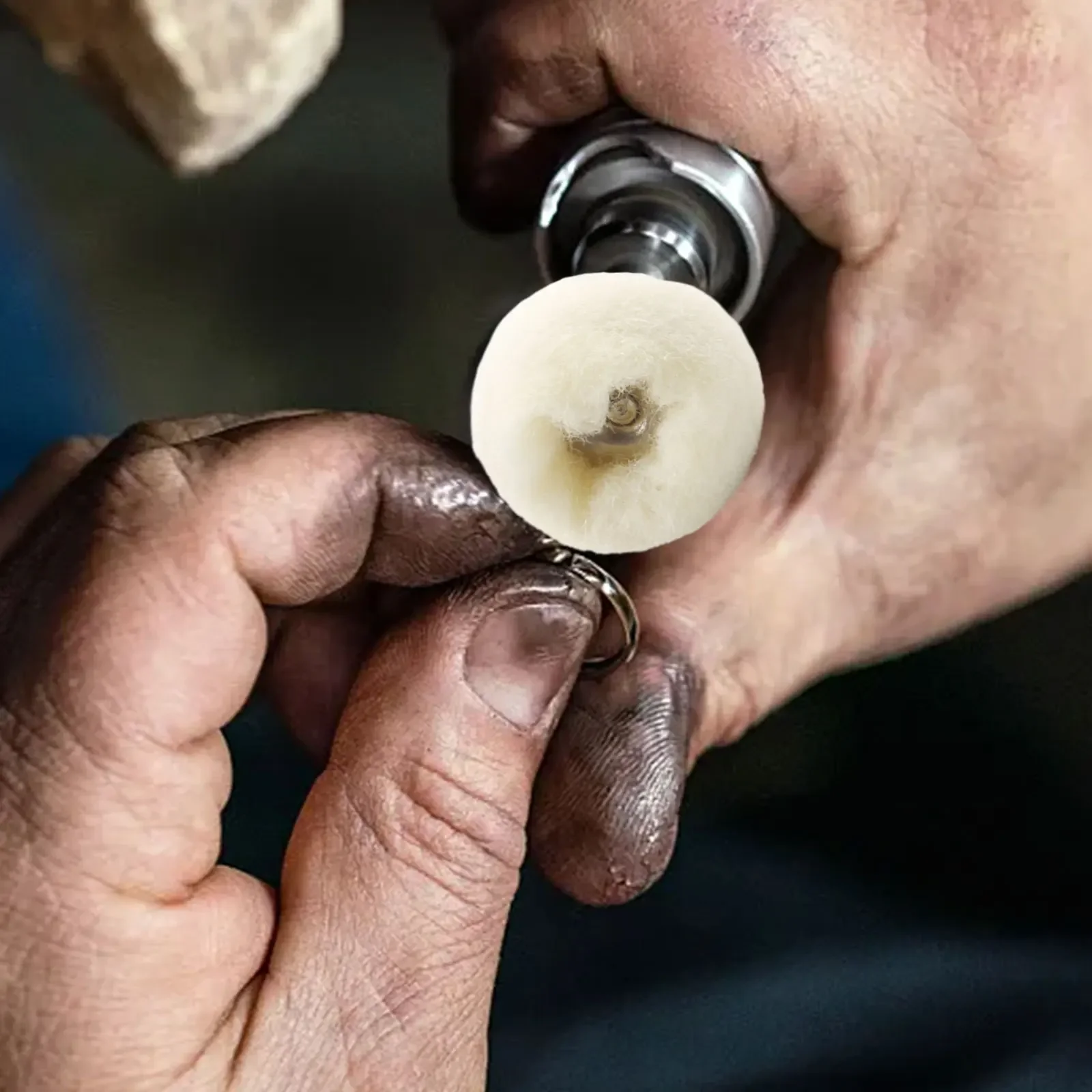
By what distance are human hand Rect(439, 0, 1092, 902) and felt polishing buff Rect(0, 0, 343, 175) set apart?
0.57 ft

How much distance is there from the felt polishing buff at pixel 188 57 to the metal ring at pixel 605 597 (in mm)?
171

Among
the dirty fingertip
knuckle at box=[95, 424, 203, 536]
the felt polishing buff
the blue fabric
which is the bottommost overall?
the dirty fingertip

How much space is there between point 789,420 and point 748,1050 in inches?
10.9

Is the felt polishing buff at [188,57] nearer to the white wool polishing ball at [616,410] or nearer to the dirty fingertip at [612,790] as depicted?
the white wool polishing ball at [616,410]

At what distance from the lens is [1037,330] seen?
0.62 metres

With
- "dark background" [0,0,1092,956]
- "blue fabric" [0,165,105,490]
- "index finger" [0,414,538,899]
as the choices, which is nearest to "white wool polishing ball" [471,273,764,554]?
"index finger" [0,414,538,899]

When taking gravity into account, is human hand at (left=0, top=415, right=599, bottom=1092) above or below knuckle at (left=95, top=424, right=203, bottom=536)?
below

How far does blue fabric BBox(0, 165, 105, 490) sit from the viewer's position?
95 centimetres

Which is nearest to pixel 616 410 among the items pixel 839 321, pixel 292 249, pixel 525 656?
pixel 525 656

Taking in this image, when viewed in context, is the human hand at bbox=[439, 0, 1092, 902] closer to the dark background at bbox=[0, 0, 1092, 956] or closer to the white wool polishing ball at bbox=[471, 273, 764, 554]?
the white wool polishing ball at bbox=[471, 273, 764, 554]

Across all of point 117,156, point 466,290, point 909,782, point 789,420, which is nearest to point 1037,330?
point 789,420

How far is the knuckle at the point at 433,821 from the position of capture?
1.55 feet

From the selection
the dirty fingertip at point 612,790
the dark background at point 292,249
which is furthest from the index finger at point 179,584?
the dark background at point 292,249

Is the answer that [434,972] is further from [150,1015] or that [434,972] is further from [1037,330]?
[1037,330]
